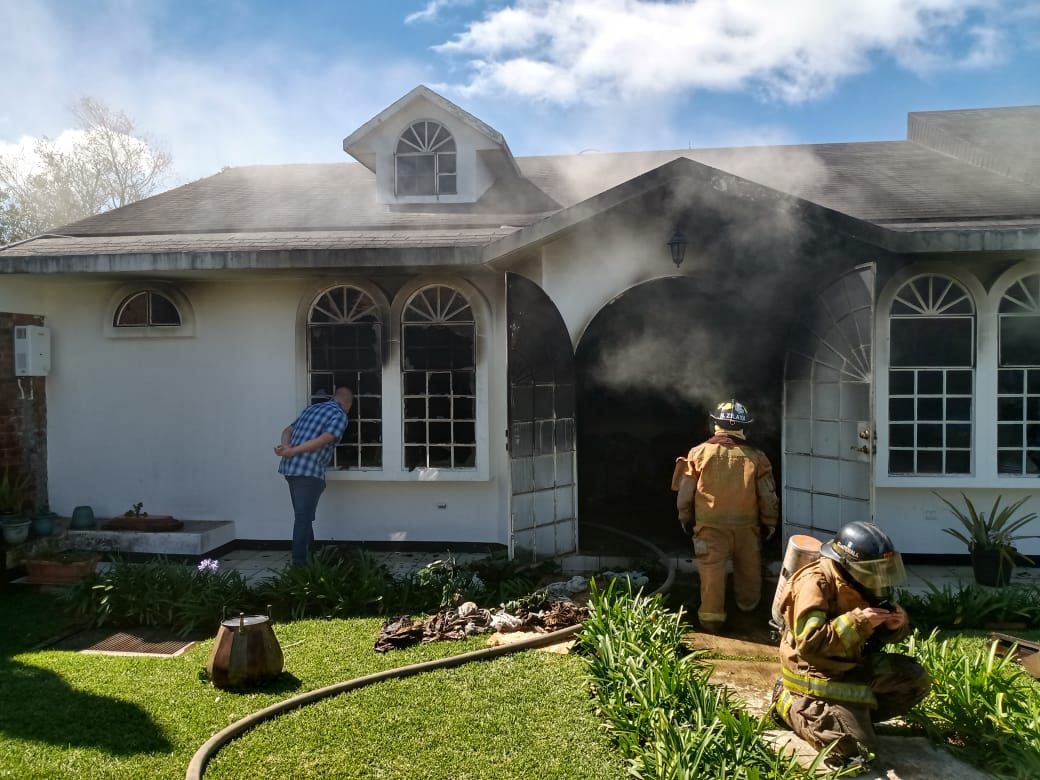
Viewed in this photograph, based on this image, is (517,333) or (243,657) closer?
(243,657)

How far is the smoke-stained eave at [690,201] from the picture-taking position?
22.1 ft

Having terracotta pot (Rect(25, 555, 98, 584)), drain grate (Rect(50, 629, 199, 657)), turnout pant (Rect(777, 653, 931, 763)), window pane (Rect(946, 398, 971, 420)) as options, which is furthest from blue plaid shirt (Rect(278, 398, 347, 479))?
window pane (Rect(946, 398, 971, 420))

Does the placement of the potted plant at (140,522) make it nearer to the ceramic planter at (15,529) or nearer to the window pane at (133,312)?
the ceramic planter at (15,529)

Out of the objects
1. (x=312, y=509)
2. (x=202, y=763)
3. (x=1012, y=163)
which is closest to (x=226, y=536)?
(x=312, y=509)

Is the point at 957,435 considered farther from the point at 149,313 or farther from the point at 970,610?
the point at 149,313

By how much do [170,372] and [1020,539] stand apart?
989cm

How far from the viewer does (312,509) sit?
7.50 metres

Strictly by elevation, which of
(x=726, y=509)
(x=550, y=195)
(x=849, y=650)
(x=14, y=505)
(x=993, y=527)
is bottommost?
(x=993, y=527)

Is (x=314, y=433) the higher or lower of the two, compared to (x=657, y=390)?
lower

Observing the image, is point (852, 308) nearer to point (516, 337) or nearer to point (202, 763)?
point (516, 337)

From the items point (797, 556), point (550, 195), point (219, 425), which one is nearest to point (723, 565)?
point (797, 556)

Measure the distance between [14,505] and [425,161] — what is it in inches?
263

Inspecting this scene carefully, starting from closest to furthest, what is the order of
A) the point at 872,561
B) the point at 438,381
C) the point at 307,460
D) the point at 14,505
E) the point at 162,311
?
the point at 872,561, the point at 307,460, the point at 14,505, the point at 438,381, the point at 162,311

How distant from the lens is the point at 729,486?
591cm
